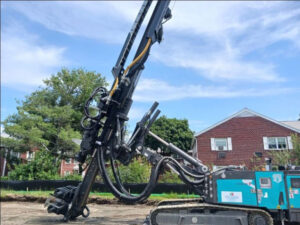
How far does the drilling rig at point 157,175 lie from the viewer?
5.52 m

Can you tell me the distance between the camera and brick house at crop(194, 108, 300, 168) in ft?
72.9

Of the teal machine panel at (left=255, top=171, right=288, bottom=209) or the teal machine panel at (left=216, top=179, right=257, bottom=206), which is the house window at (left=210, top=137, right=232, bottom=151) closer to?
the teal machine panel at (left=216, top=179, right=257, bottom=206)

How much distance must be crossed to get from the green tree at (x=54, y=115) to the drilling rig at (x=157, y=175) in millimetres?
18754

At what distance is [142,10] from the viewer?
7555 mm

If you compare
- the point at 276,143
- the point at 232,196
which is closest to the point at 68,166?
the point at 276,143

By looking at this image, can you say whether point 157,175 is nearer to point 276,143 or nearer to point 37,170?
point 276,143

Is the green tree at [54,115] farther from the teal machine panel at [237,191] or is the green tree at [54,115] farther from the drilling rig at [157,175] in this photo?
the teal machine panel at [237,191]

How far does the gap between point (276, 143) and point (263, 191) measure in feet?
60.8

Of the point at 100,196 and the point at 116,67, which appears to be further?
the point at 100,196

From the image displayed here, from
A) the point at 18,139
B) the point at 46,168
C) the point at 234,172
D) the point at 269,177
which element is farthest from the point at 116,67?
the point at 18,139

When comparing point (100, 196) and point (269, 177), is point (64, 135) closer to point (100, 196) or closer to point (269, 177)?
point (100, 196)

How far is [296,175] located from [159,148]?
341cm

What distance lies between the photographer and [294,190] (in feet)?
17.8

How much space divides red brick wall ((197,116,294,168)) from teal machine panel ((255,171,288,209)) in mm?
17629
